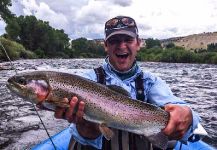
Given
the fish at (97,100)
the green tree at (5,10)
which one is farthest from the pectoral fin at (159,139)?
the green tree at (5,10)

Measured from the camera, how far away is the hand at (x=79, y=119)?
3395 millimetres

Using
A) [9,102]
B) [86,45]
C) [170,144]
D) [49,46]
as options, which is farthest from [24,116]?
[86,45]

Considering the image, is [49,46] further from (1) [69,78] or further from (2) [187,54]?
(1) [69,78]

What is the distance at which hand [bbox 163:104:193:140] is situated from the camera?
3588mm

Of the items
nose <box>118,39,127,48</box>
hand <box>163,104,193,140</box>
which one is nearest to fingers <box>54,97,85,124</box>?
hand <box>163,104,193,140</box>

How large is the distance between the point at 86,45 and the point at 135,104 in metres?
133

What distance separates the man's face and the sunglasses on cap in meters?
0.14

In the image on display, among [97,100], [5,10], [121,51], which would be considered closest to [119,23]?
[121,51]

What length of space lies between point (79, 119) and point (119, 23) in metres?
1.40

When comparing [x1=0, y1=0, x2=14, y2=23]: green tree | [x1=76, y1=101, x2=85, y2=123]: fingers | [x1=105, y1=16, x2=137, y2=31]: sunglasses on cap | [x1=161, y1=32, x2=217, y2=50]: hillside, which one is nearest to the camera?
[x1=76, y1=101, x2=85, y2=123]: fingers

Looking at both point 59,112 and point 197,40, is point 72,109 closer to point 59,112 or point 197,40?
point 59,112

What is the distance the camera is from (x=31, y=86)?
331cm

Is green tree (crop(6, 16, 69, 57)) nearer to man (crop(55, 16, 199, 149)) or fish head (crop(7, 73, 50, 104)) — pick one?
man (crop(55, 16, 199, 149))

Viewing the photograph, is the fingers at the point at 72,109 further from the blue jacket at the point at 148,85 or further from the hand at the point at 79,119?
the blue jacket at the point at 148,85
